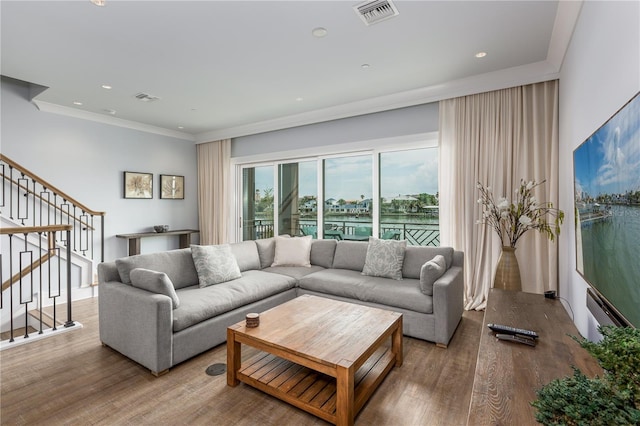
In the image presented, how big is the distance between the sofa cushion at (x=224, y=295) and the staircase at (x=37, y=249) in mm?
1889

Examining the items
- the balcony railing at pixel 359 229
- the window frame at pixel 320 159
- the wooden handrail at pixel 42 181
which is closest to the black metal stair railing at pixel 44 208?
the wooden handrail at pixel 42 181

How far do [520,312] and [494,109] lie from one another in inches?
97.7

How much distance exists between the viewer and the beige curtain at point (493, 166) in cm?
338

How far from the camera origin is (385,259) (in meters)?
3.54

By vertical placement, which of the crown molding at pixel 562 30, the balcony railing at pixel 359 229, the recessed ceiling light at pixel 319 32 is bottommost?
the balcony railing at pixel 359 229

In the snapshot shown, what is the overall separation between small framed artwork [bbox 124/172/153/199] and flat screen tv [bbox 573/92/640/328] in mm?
6106

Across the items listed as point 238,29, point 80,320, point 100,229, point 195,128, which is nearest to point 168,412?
point 80,320

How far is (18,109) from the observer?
4305mm

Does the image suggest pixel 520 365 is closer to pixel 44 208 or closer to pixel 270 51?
pixel 270 51

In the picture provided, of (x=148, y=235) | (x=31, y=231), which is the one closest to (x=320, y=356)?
(x=31, y=231)

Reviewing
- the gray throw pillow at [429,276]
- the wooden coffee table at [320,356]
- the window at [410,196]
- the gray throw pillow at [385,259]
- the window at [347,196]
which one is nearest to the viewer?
the wooden coffee table at [320,356]

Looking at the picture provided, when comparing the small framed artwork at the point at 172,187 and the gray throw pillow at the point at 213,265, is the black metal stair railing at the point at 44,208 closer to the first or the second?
the small framed artwork at the point at 172,187

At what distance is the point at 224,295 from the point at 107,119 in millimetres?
4178

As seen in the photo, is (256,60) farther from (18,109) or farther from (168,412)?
(18,109)
